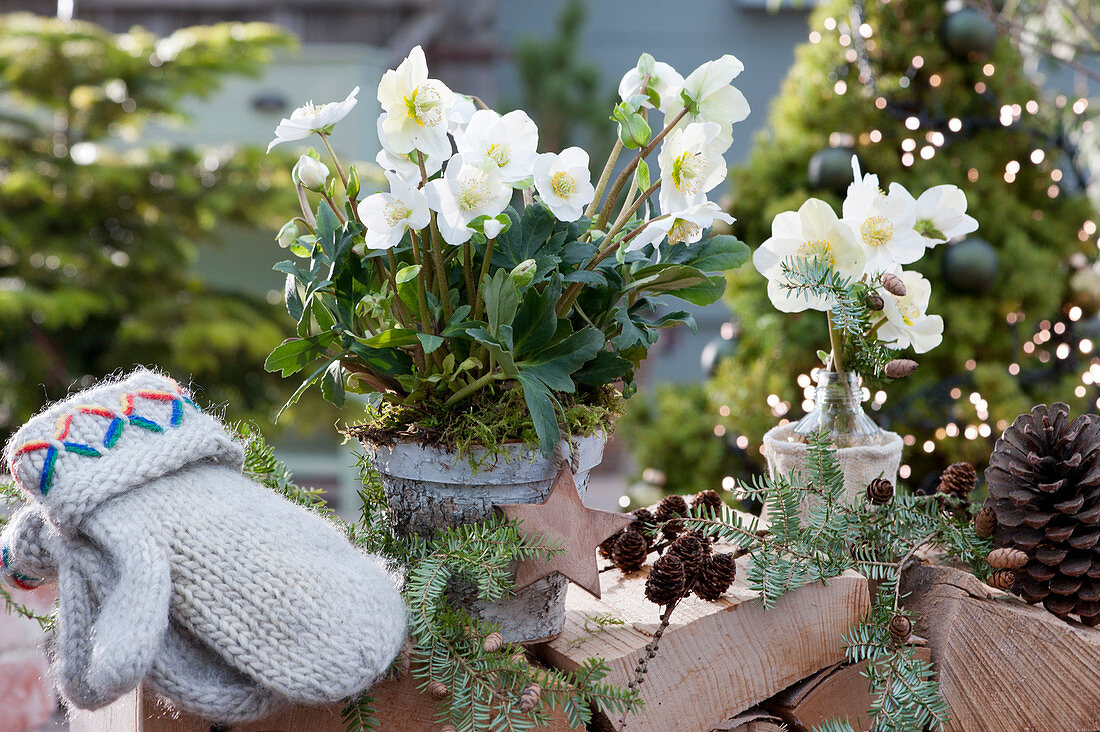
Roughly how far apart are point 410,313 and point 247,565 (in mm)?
213

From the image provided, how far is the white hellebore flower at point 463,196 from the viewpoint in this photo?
1.88 ft

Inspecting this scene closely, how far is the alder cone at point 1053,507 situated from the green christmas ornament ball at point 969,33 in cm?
112

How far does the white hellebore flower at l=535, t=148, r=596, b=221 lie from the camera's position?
1.98ft

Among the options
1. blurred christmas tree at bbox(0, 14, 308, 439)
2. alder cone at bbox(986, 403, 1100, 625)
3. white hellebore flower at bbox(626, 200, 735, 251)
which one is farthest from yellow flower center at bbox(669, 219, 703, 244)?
blurred christmas tree at bbox(0, 14, 308, 439)

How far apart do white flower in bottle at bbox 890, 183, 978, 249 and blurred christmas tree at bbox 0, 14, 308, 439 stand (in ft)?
8.03

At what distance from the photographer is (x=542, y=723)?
1.94 feet

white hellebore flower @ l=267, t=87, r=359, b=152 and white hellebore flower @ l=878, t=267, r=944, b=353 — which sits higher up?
white hellebore flower @ l=267, t=87, r=359, b=152

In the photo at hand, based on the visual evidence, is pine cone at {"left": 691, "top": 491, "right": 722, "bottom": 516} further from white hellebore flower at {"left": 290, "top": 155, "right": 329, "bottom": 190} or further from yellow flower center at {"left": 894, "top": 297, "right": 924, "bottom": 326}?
white hellebore flower at {"left": 290, "top": 155, "right": 329, "bottom": 190}

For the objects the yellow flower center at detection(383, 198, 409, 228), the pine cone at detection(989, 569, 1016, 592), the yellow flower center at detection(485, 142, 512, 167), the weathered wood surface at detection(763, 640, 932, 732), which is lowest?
the weathered wood surface at detection(763, 640, 932, 732)

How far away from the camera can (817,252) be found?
732mm

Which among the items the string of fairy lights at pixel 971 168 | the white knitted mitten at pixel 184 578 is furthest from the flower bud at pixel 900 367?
the string of fairy lights at pixel 971 168

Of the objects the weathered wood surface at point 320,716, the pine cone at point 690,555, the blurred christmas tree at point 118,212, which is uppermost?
the pine cone at point 690,555

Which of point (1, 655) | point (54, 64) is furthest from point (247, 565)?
point (54, 64)

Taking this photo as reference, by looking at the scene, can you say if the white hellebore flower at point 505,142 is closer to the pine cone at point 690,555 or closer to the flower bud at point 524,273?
the flower bud at point 524,273
